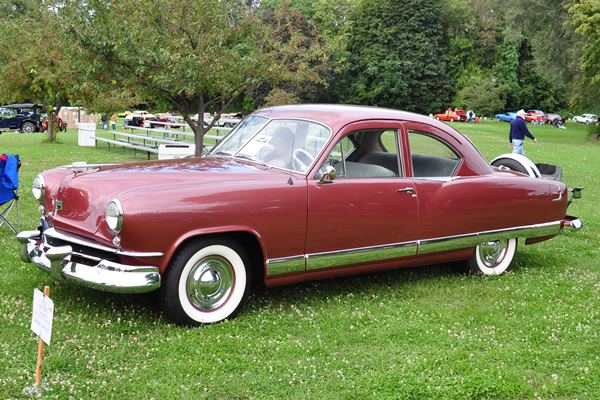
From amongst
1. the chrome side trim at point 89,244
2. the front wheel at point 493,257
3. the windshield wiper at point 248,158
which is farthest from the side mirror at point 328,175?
the front wheel at point 493,257

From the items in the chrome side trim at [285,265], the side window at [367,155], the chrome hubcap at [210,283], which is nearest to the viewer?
the chrome hubcap at [210,283]

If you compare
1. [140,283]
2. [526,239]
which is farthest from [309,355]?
[526,239]

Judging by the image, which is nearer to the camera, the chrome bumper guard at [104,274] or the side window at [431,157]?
the chrome bumper guard at [104,274]

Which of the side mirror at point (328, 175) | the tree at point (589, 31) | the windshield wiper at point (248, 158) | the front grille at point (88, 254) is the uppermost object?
the tree at point (589, 31)

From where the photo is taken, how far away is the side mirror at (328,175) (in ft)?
18.1

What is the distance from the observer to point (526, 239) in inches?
282

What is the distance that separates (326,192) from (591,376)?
2421mm

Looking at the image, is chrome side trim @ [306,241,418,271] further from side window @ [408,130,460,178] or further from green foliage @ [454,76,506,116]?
green foliage @ [454,76,506,116]

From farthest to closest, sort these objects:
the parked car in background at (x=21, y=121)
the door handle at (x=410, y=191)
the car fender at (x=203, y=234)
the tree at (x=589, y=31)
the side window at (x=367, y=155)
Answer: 1. the parked car in background at (x=21, y=121)
2. the tree at (x=589, y=31)
3. the door handle at (x=410, y=191)
4. the side window at (x=367, y=155)
5. the car fender at (x=203, y=234)

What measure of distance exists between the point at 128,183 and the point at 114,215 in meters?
0.45

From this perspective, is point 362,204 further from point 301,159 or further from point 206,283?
point 206,283

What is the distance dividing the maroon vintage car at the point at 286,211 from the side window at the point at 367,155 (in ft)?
0.05

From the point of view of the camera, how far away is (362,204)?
5758 mm

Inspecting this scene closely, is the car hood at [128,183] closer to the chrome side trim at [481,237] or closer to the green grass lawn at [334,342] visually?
the green grass lawn at [334,342]
